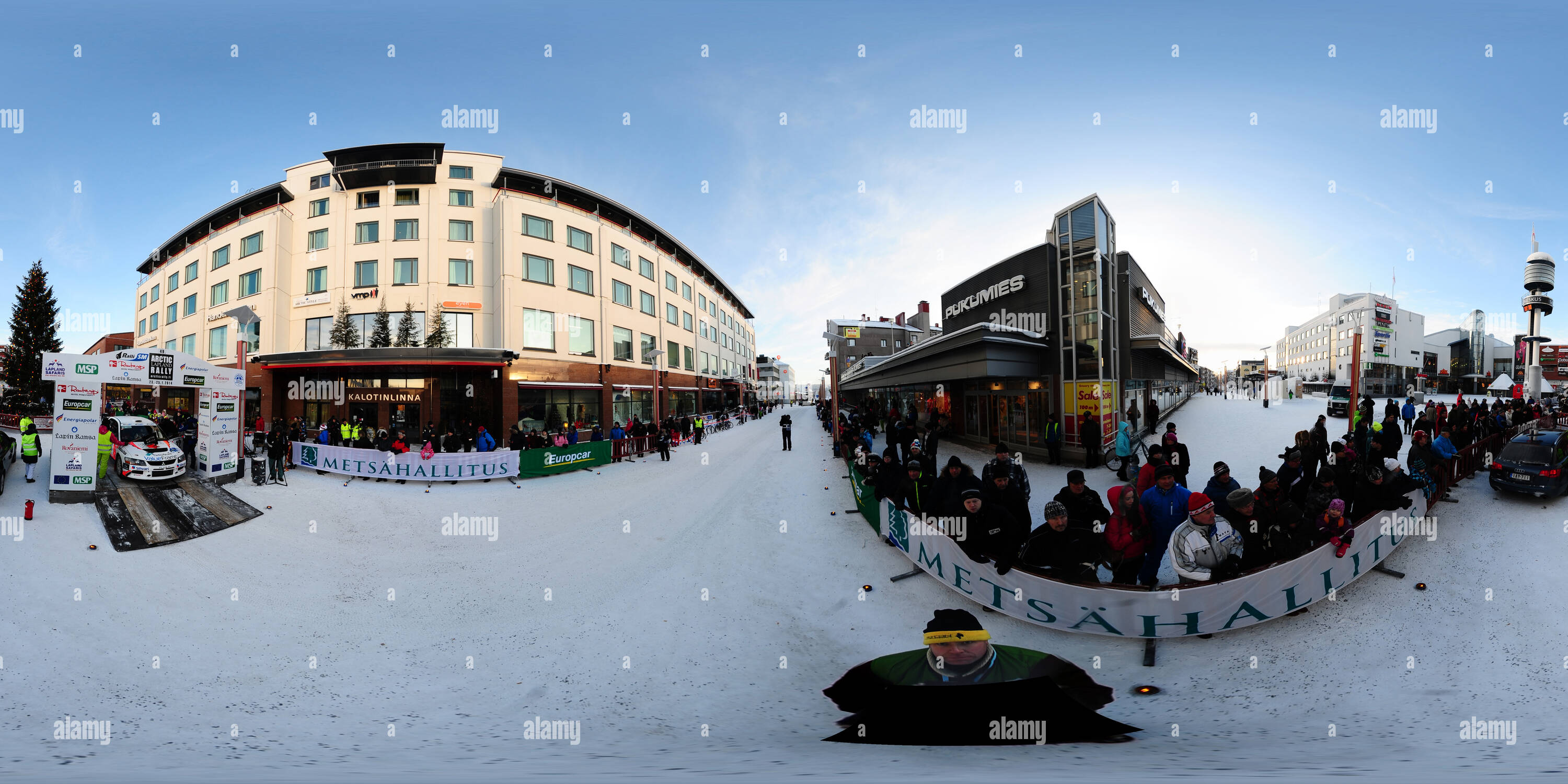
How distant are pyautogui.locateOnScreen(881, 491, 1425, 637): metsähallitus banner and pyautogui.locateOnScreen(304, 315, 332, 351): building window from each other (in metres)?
29.5

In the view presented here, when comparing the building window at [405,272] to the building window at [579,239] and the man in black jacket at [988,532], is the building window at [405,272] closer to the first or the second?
the building window at [579,239]

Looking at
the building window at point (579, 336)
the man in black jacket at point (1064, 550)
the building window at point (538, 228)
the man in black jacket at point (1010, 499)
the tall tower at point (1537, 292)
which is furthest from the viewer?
the tall tower at point (1537, 292)

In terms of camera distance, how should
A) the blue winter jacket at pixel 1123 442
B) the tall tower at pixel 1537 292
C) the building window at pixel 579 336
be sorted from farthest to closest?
A: the tall tower at pixel 1537 292, the building window at pixel 579 336, the blue winter jacket at pixel 1123 442

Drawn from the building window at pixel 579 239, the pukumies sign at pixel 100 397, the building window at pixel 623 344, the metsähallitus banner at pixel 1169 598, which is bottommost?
the metsähallitus banner at pixel 1169 598

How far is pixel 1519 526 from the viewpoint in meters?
7.99

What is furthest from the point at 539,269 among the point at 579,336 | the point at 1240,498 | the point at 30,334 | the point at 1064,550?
the point at 30,334

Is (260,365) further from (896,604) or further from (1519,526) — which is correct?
(1519,526)

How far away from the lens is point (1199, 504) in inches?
203

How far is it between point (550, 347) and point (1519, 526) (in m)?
28.6

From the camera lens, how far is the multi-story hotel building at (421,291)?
22.0m

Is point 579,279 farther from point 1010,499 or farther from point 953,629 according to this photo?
point 953,629

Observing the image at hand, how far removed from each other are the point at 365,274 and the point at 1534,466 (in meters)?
36.5

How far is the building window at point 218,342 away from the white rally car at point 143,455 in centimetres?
1801

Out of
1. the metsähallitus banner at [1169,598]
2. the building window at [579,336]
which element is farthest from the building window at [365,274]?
the metsähallitus banner at [1169,598]
